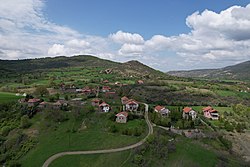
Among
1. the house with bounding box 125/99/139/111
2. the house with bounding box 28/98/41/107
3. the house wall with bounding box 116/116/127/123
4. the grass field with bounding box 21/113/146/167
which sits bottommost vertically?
the grass field with bounding box 21/113/146/167

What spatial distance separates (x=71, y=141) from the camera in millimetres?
56406

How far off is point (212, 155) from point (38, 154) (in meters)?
42.7

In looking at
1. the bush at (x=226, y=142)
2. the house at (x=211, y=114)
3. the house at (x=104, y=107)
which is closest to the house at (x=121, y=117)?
the house at (x=104, y=107)

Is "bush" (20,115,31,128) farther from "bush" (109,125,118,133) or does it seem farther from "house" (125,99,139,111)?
"house" (125,99,139,111)

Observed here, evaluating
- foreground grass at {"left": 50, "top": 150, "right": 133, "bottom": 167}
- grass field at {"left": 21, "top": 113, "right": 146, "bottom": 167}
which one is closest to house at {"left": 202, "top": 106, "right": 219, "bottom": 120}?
grass field at {"left": 21, "top": 113, "right": 146, "bottom": 167}

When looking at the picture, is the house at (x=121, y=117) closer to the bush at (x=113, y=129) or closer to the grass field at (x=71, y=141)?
the grass field at (x=71, y=141)

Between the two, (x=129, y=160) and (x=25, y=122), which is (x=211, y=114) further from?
(x=25, y=122)

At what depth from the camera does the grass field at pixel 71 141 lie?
52.8m

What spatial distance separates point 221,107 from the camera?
324 feet

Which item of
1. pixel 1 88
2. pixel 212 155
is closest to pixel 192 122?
pixel 212 155

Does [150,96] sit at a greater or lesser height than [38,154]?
greater

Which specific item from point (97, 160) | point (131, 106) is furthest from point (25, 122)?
point (131, 106)

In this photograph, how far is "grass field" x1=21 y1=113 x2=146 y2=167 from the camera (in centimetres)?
5279

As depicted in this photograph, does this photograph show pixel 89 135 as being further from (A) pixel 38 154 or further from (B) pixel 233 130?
(B) pixel 233 130
